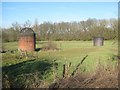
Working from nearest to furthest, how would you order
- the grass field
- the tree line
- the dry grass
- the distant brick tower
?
1. the dry grass
2. the grass field
3. the distant brick tower
4. the tree line

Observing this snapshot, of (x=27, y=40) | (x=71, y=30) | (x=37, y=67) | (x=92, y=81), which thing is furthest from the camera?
(x=71, y=30)

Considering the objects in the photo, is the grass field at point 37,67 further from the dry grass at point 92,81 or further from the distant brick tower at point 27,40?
the distant brick tower at point 27,40

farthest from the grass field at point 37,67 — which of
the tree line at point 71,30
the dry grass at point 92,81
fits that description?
the tree line at point 71,30

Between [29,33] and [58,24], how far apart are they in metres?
32.7

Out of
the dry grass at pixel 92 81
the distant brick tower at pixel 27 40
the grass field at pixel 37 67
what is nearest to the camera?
the dry grass at pixel 92 81

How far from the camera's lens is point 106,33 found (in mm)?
53438

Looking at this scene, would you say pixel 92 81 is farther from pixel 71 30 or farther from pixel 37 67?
pixel 71 30

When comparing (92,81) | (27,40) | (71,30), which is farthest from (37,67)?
(71,30)

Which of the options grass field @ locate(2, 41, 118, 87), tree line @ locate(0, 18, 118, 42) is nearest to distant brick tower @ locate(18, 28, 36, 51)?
→ grass field @ locate(2, 41, 118, 87)

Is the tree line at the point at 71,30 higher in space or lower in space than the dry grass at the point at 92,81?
higher

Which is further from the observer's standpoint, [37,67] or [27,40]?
[27,40]

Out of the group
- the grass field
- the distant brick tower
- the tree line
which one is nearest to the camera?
the grass field

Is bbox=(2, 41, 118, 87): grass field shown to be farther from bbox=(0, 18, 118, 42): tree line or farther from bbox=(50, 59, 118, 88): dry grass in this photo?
bbox=(0, 18, 118, 42): tree line

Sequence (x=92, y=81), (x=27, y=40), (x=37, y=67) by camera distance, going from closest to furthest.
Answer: (x=92, y=81)
(x=37, y=67)
(x=27, y=40)
